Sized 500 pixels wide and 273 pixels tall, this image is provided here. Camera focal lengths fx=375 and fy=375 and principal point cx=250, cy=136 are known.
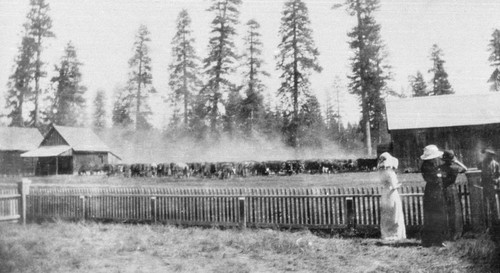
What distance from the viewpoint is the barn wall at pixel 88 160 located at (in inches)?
1470

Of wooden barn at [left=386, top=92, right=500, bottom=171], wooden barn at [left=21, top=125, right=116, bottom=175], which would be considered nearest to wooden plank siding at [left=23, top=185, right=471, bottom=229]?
wooden barn at [left=386, top=92, right=500, bottom=171]

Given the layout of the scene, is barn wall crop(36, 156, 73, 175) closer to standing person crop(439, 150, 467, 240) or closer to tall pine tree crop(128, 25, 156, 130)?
tall pine tree crop(128, 25, 156, 130)

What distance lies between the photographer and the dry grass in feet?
20.6

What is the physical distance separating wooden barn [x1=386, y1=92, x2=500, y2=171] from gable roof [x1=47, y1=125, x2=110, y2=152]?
30411 mm

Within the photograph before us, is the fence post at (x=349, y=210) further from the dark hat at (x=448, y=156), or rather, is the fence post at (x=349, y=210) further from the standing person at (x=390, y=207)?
the dark hat at (x=448, y=156)

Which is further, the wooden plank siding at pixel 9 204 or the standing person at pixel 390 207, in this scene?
the wooden plank siding at pixel 9 204

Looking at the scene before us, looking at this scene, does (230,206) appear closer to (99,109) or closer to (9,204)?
(9,204)

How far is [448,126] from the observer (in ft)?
73.0

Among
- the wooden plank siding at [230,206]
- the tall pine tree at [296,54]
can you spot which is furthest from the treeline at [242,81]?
the wooden plank siding at [230,206]

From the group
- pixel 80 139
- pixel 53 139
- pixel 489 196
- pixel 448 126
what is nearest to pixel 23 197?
pixel 489 196

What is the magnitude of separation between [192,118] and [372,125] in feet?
74.9

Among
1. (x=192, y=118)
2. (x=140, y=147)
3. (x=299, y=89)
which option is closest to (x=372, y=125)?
(x=299, y=89)

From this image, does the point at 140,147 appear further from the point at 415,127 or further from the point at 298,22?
the point at 415,127

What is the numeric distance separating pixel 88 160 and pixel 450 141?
34.1m
